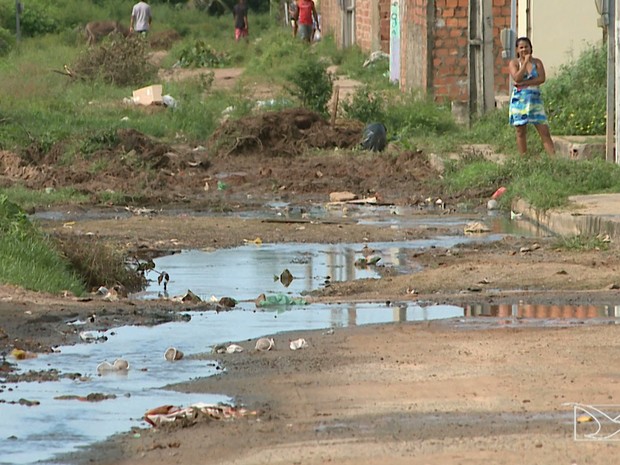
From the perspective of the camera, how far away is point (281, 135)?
22.6m

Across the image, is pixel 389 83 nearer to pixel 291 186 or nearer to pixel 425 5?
pixel 425 5

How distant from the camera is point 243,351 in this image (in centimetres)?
911

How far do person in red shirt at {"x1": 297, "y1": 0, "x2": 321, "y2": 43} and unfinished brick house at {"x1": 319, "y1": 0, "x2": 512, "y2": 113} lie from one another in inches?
457

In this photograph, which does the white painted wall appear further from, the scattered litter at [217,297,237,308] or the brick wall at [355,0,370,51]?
the brick wall at [355,0,370,51]

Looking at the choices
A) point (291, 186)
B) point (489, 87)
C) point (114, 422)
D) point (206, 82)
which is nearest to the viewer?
point (114, 422)

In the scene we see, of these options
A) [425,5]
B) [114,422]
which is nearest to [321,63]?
[425,5]

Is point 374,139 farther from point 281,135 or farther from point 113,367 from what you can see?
point 113,367

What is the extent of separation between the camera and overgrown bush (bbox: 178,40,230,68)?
4075cm

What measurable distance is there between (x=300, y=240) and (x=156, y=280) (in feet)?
8.28

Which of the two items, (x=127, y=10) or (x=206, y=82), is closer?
(x=206, y=82)

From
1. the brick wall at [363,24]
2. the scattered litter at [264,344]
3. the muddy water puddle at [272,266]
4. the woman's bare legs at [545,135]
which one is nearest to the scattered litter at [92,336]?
the scattered litter at [264,344]

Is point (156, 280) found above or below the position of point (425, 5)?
below

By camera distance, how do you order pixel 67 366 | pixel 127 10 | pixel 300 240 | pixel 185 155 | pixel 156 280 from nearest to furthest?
pixel 67 366, pixel 156 280, pixel 300 240, pixel 185 155, pixel 127 10

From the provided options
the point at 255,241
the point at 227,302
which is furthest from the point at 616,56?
the point at 227,302
